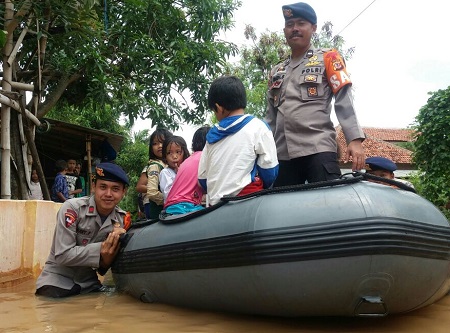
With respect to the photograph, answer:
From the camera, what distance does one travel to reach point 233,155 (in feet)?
8.66

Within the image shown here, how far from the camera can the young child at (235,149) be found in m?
2.64

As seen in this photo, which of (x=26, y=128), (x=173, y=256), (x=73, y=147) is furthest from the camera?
(x=73, y=147)

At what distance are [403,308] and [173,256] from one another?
3.65ft

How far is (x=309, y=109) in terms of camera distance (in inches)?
119

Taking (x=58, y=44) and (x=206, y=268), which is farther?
(x=58, y=44)

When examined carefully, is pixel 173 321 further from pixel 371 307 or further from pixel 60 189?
pixel 60 189

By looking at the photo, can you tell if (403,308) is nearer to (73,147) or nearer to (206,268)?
(206,268)

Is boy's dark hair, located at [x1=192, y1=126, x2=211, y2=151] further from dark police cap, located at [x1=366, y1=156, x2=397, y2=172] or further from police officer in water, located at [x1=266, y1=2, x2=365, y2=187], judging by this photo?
A: dark police cap, located at [x1=366, y1=156, x2=397, y2=172]

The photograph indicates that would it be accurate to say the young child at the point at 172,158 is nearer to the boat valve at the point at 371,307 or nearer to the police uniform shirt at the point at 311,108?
the police uniform shirt at the point at 311,108

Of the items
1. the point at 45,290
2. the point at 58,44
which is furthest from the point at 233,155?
the point at 58,44

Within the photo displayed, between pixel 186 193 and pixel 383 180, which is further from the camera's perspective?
pixel 186 193

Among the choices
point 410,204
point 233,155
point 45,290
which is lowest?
point 45,290

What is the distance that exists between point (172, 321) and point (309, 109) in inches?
55.9

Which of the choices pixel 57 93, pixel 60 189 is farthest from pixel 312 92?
pixel 60 189
